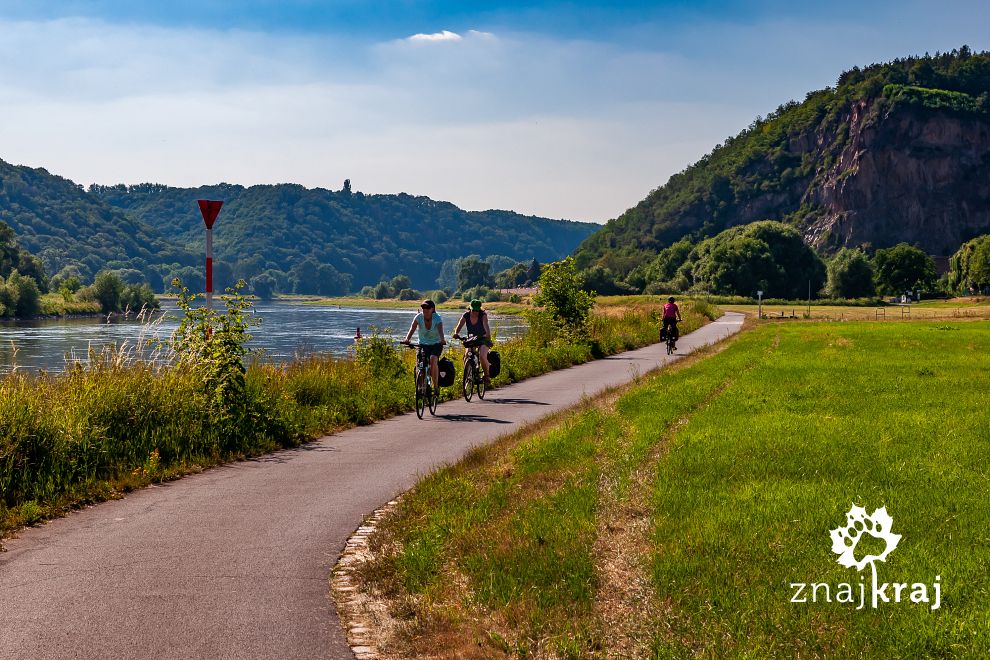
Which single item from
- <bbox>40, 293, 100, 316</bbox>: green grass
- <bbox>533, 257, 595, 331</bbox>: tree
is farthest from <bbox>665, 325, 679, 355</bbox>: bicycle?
<bbox>40, 293, 100, 316</bbox>: green grass

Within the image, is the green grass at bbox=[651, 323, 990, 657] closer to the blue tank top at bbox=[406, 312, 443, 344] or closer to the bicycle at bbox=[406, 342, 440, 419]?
the bicycle at bbox=[406, 342, 440, 419]

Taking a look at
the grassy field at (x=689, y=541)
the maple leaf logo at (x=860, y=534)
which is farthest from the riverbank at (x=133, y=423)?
the maple leaf logo at (x=860, y=534)

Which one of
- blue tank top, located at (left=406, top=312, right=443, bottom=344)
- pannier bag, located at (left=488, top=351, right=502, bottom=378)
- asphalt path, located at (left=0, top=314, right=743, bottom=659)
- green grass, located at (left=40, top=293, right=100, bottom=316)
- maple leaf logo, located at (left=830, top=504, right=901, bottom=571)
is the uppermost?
blue tank top, located at (left=406, top=312, right=443, bottom=344)

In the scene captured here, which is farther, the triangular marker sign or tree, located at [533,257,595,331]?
tree, located at [533,257,595,331]

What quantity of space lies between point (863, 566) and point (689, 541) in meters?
1.09

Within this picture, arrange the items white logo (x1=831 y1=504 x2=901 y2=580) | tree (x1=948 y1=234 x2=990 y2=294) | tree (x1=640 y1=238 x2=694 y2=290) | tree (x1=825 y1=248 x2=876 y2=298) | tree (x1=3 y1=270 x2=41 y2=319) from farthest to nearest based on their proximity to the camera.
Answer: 1. tree (x1=640 y1=238 x2=694 y2=290)
2. tree (x1=948 y1=234 x2=990 y2=294)
3. tree (x1=825 y1=248 x2=876 y2=298)
4. tree (x1=3 y1=270 x2=41 y2=319)
5. white logo (x1=831 y1=504 x2=901 y2=580)

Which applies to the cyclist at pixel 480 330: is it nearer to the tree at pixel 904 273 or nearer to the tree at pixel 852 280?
the tree at pixel 852 280

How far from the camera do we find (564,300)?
30.4 metres

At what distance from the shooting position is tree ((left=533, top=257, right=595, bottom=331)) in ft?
99.8

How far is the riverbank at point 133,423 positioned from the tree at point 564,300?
15224mm

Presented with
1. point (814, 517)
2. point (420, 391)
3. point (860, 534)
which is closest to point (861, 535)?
point (860, 534)

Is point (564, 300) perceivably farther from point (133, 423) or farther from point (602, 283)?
point (602, 283)

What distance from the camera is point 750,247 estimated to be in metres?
132

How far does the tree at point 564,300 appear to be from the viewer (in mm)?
30422
